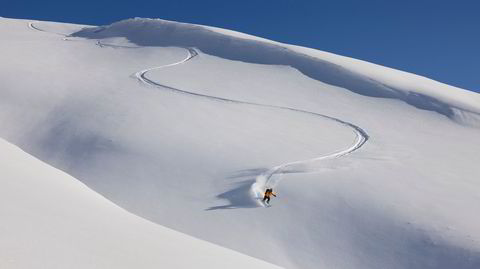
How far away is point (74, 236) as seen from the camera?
188 inches

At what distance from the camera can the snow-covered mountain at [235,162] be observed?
5.90 metres

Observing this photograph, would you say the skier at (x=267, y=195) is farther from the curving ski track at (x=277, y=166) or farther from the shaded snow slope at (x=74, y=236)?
the shaded snow slope at (x=74, y=236)

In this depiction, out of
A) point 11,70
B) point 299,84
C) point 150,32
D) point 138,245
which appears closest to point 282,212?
point 138,245

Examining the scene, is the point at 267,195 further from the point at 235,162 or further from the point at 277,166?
the point at 235,162

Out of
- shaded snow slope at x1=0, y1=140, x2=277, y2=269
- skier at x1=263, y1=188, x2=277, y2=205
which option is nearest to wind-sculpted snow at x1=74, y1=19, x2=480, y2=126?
skier at x1=263, y1=188, x2=277, y2=205

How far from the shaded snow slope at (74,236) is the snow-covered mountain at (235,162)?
3 cm

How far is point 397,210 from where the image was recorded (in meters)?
12.5

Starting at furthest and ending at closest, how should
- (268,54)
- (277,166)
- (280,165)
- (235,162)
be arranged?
1. (268,54)
2. (235,162)
3. (280,165)
4. (277,166)

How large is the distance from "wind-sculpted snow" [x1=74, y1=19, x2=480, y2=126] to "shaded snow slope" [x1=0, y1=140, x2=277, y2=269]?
18.8 metres

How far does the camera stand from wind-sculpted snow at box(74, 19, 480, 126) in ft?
77.7

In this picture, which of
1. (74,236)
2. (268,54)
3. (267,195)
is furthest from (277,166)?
(268,54)

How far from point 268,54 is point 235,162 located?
1672 cm

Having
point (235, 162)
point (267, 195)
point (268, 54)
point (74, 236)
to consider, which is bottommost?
point (74, 236)

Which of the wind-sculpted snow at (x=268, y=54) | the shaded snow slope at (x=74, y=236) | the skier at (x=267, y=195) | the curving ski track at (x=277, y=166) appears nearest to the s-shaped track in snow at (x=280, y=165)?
the curving ski track at (x=277, y=166)
